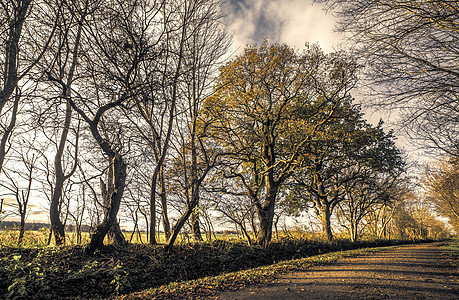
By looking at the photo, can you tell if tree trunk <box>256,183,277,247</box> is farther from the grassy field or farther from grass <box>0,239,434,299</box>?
grass <box>0,239,434,299</box>

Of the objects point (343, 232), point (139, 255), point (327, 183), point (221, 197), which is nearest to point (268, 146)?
point (221, 197)

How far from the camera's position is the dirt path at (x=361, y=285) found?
17.4 feet

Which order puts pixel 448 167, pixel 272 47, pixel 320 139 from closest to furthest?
pixel 272 47, pixel 320 139, pixel 448 167

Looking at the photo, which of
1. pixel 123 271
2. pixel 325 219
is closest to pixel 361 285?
pixel 123 271

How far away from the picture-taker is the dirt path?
17.4ft

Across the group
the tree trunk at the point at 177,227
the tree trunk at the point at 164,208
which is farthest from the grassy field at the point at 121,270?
the tree trunk at the point at 164,208

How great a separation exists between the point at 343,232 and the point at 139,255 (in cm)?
2235

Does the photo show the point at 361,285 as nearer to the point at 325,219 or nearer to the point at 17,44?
the point at 17,44

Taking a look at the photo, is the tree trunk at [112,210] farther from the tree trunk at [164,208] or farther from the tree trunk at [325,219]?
the tree trunk at [325,219]

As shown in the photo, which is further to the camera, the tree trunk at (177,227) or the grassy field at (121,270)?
the tree trunk at (177,227)

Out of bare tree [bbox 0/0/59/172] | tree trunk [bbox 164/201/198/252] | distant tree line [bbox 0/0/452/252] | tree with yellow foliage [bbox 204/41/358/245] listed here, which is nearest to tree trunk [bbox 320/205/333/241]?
distant tree line [bbox 0/0/452/252]

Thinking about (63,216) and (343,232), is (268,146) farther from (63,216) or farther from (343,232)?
(343,232)

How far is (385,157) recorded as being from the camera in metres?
17.5

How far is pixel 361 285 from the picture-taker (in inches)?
237
